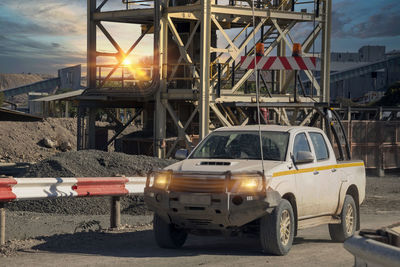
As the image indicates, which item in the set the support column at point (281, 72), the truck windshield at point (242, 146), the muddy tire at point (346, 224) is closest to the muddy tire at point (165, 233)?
the truck windshield at point (242, 146)

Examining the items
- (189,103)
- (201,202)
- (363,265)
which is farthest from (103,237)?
(189,103)

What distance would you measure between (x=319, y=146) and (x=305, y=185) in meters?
1.22

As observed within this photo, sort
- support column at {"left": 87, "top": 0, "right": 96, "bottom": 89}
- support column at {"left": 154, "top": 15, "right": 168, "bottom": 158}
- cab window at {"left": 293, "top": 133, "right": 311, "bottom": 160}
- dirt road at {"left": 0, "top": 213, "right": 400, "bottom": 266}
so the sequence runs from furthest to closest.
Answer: support column at {"left": 87, "top": 0, "right": 96, "bottom": 89}
support column at {"left": 154, "top": 15, "right": 168, "bottom": 158}
cab window at {"left": 293, "top": 133, "right": 311, "bottom": 160}
dirt road at {"left": 0, "top": 213, "right": 400, "bottom": 266}

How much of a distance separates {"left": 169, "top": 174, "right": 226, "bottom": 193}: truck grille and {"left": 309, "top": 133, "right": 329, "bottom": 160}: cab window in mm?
2548

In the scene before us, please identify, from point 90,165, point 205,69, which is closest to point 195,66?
point 205,69

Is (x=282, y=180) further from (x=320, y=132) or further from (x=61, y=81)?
(x=61, y=81)

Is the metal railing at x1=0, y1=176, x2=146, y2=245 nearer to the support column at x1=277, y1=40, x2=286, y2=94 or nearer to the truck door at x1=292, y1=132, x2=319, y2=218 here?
the truck door at x1=292, y1=132, x2=319, y2=218

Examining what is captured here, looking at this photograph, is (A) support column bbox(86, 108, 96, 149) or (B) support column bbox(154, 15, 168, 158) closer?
(B) support column bbox(154, 15, 168, 158)

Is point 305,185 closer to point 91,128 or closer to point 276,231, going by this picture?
point 276,231

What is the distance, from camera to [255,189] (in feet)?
30.8

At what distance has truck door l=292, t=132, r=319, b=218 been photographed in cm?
1038

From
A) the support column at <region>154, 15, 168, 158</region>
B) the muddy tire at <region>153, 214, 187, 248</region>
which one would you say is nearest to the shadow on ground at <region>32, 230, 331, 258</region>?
the muddy tire at <region>153, 214, 187, 248</region>

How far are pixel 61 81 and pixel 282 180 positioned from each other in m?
105

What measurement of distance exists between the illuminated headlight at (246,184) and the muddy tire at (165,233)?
1375 mm
